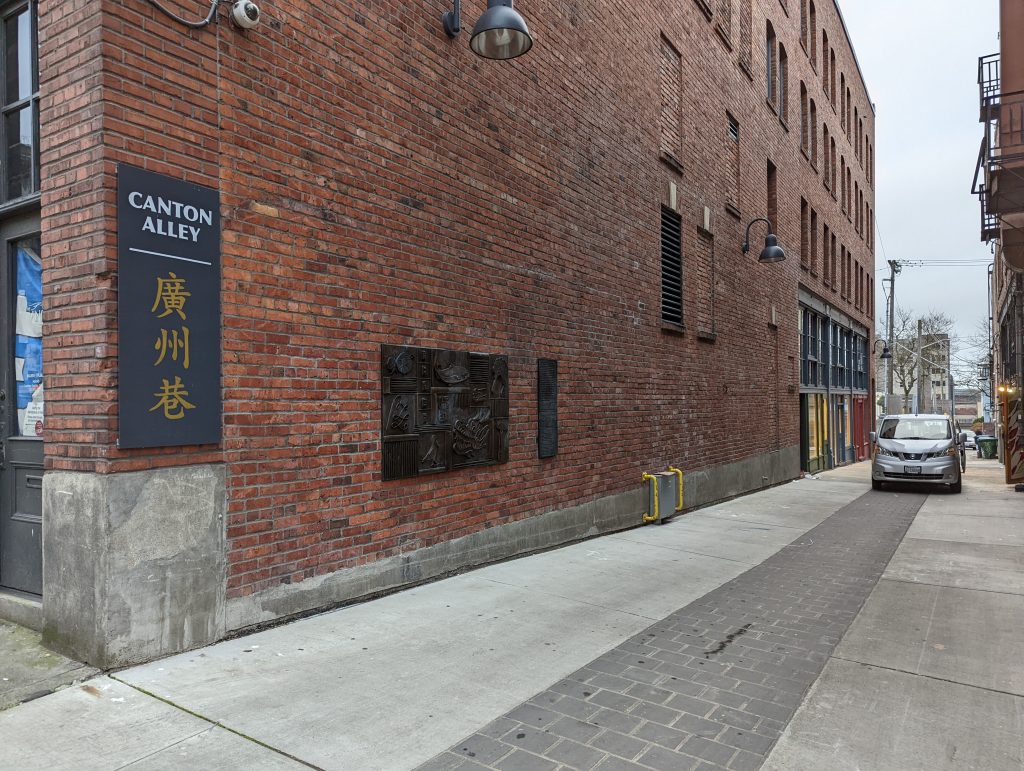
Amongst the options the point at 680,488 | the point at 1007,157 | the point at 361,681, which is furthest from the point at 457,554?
the point at 1007,157

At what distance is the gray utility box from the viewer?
9.85 meters

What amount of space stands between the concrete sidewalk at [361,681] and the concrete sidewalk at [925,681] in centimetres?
137

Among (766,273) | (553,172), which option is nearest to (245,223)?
(553,172)

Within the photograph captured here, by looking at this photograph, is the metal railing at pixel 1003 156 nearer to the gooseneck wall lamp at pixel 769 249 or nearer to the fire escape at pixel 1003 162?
the fire escape at pixel 1003 162

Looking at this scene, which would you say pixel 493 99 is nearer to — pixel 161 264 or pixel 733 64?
pixel 161 264

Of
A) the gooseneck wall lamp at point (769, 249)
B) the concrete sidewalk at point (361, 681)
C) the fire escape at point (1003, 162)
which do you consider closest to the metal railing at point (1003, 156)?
the fire escape at point (1003, 162)

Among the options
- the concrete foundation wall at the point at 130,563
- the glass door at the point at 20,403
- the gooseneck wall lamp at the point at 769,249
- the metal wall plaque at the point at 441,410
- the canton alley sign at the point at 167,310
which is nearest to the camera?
the concrete foundation wall at the point at 130,563

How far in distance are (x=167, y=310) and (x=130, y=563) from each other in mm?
1497

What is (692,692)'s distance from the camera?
12.5 feet

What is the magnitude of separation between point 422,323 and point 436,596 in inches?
92.3

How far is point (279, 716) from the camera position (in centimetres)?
336

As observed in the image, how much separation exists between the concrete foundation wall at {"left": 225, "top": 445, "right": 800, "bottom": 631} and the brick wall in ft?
0.38

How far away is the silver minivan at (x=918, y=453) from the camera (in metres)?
14.7

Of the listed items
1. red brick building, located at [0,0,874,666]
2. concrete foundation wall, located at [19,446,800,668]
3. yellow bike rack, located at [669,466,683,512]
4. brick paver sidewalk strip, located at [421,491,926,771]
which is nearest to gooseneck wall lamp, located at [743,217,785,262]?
red brick building, located at [0,0,874,666]
